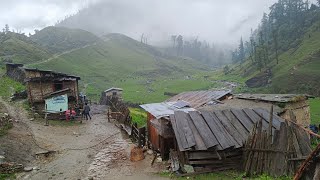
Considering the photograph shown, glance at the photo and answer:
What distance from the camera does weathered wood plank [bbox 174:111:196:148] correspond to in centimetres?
1539

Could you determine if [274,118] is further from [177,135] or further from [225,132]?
[177,135]

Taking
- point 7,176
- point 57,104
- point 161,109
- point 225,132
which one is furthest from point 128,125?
point 225,132

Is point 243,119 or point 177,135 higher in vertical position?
point 243,119

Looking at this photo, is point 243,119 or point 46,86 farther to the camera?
point 46,86

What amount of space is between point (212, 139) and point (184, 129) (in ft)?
5.38

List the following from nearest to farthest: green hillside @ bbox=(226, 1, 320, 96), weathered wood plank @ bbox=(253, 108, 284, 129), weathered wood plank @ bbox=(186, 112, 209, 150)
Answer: weathered wood plank @ bbox=(186, 112, 209, 150) → weathered wood plank @ bbox=(253, 108, 284, 129) → green hillside @ bbox=(226, 1, 320, 96)

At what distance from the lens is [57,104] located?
118 ft

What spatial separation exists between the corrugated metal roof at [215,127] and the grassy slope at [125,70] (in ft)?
177

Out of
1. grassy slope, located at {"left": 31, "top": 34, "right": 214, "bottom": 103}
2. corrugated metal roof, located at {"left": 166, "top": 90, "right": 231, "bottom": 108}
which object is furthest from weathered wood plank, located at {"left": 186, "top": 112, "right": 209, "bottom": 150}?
grassy slope, located at {"left": 31, "top": 34, "right": 214, "bottom": 103}

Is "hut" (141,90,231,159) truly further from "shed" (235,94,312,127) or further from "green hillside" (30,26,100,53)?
"green hillside" (30,26,100,53)

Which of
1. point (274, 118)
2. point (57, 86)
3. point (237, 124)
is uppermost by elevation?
point (57, 86)

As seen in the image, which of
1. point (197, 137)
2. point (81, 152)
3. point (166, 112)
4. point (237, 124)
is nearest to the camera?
point (197, 137)

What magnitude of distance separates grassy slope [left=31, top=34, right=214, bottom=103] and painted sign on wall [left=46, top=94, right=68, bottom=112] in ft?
113

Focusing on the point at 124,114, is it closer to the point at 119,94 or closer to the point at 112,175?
the point at 112,175
